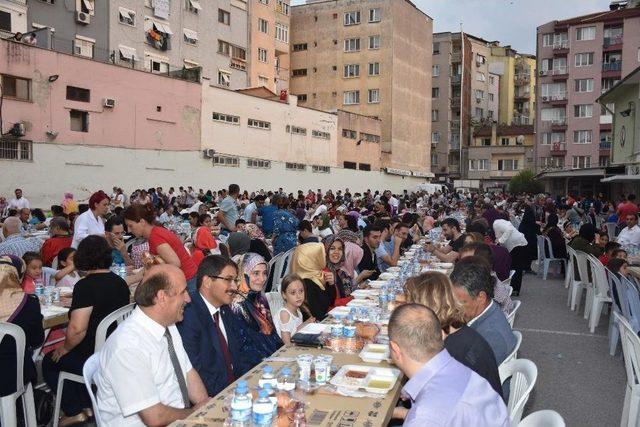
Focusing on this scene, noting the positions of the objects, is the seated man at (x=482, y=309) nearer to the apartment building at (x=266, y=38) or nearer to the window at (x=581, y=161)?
the apartment building at (x=266, y=38)

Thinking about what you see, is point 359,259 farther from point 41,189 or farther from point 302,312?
point 41,189

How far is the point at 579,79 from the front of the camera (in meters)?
54.0

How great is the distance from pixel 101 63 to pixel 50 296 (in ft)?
72.0

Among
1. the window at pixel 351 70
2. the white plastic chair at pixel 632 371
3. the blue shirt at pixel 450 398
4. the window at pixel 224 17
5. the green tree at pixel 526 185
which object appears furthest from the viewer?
the green tree at pixel 526 185

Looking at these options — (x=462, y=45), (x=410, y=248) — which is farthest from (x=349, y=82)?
(x=410, y=248)

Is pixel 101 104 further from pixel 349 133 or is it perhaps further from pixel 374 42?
pixel 374 42

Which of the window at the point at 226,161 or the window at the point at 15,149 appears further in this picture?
the window at the point at 226,161

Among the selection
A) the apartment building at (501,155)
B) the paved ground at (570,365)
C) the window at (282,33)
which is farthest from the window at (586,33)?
the paved ground at (570,365)

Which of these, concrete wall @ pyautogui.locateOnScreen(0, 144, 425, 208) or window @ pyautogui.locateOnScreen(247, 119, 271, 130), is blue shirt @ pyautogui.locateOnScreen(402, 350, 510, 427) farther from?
window @ pyautogui.locateOnScreen(247, 119, 271, 130)

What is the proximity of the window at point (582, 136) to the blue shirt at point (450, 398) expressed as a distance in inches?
2269

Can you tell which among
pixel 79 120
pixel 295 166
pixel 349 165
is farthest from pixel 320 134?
pixel 79 120

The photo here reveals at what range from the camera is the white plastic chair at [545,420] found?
8.71 feet

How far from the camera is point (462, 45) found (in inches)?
2511

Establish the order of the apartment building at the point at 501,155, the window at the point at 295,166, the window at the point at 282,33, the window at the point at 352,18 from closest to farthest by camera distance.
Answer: the window at the point at 295,166
the window at the point at 282,33
the window at the point at 352,18
the apartment building at the point at 501,155
